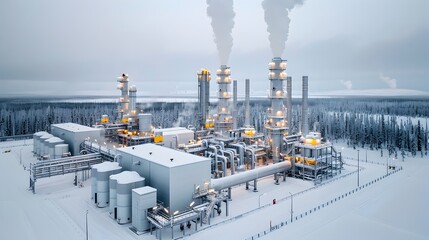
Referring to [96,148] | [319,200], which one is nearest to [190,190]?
[319,200]

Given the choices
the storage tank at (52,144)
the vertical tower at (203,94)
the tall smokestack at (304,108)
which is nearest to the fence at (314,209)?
the tall smokestack at (304,108)

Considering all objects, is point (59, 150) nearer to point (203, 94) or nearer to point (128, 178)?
point (128, 178)

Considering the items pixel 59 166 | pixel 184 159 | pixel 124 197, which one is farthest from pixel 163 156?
pixel 59 166

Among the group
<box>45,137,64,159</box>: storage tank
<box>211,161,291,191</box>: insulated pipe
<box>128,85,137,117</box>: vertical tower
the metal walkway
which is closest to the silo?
<box>211,161,291,191</box>: insulated pipe

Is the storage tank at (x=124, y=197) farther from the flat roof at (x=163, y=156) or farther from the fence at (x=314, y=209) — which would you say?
the fence at (x=314, y=209)

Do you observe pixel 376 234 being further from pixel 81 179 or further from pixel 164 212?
pixel 81 179

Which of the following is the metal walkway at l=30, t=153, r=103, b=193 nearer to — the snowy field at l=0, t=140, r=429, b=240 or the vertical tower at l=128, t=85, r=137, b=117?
the snowy field at l=0, t=140, r=429, b=240
